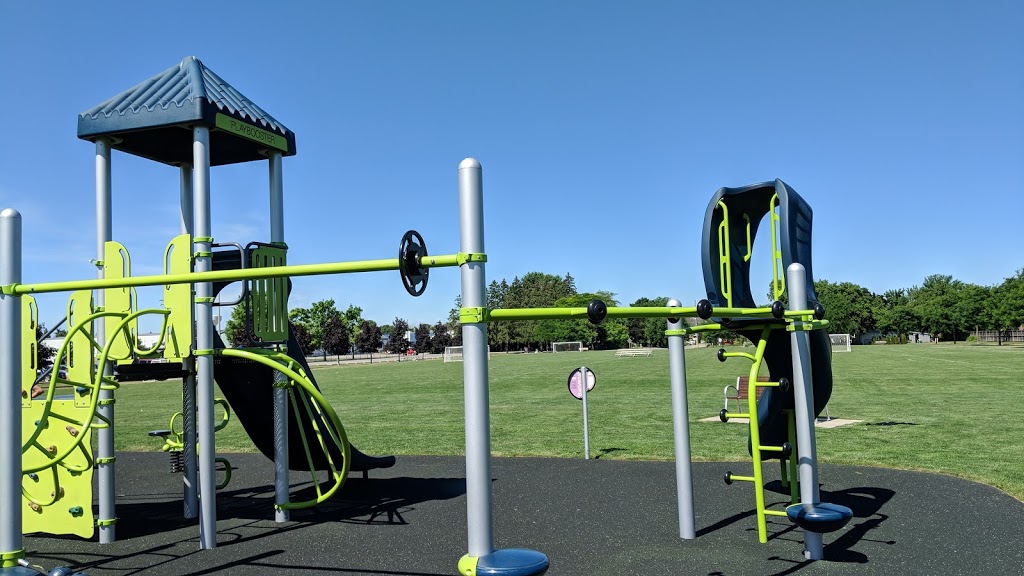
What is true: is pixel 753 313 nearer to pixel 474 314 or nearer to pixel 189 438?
pixel 474 314

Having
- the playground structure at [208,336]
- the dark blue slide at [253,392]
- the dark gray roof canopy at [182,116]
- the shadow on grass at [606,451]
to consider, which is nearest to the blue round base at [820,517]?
the playground structure at [208,336]

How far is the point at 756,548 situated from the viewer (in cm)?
612

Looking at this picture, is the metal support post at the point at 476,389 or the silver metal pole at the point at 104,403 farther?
the silver metal pole at the point at 104,403

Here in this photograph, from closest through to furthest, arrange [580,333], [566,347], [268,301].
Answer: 1. [268,301]
2. [566,347]
3. [580,333]

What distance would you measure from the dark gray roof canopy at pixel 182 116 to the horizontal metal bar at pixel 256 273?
95.4 inches

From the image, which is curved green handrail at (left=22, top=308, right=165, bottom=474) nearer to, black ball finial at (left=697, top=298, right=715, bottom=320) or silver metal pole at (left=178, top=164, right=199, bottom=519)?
silver metal pole at (left=178, top=164, right=199, bottom=519)

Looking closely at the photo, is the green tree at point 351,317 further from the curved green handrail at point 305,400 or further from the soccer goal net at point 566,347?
the curved green handrail at point 305,400

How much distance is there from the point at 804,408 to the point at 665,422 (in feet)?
32.7

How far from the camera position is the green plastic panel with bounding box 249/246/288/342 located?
763 cm

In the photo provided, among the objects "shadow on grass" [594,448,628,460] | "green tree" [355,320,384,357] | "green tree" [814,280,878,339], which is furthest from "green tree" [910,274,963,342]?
"shadow on grass" [594,448,628,460]

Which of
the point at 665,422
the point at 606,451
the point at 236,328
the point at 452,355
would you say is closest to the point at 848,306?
the point at 452,355

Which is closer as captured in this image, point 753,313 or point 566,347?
point 753,313

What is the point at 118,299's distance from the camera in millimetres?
7016

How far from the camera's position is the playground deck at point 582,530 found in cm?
583
